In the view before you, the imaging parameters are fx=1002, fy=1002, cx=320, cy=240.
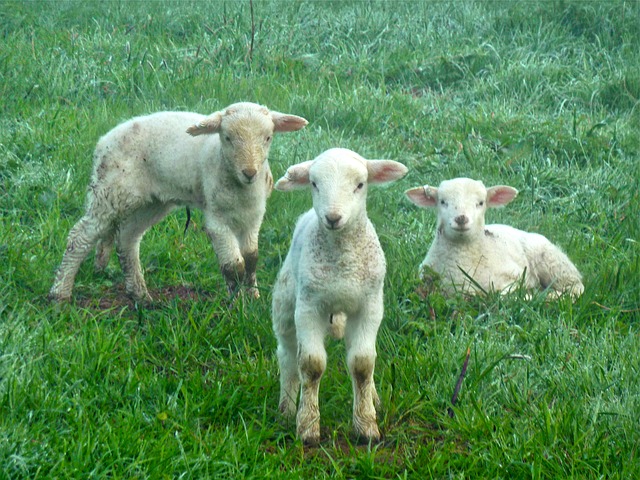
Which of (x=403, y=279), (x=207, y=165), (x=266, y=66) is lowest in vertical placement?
(x=266, y=66)

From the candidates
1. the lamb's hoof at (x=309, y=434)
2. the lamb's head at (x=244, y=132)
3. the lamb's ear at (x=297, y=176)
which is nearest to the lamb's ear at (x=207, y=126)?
the lamb's head at (x=244, y=132)

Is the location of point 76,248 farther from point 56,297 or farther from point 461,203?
point 461,203

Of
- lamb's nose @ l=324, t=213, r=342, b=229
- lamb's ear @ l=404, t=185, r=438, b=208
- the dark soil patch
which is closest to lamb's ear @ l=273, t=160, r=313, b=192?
lamb's nose @ l=324, t=213, r=342, b=229

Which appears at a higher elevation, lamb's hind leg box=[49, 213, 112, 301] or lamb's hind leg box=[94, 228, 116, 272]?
lamb's hind leg box=[49, 213, 112, 301]

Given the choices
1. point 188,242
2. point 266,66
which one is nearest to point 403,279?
point 188,242

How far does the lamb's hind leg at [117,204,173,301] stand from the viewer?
20.5 feet

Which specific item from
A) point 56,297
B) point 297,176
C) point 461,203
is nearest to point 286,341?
point 297,176

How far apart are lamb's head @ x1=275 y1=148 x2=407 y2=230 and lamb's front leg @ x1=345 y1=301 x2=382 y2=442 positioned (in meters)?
0.42

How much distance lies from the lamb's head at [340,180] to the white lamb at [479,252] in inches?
64.0

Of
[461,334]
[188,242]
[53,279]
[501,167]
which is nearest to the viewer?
[461,334]

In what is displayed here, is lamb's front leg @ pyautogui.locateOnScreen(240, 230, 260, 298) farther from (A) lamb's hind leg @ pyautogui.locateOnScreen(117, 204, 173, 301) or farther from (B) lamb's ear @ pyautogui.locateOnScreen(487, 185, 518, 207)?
(B) lamb's ear @ pyautogui.locateOnScreen(487, 185, 518, 207)

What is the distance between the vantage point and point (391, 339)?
204 inches

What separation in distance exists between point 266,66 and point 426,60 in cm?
172

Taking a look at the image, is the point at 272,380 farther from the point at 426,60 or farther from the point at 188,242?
the point at 426,60
